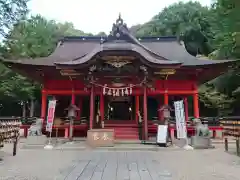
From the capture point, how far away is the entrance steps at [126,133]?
13.3 meters

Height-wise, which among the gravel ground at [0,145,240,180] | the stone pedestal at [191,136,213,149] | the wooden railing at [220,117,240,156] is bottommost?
the gravel ground at [0,145,240,180]

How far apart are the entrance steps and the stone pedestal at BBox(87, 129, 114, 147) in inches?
111

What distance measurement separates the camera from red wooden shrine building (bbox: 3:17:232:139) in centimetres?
1194

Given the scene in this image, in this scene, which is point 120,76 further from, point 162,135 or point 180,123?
point 180,123

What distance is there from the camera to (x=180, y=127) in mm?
10477

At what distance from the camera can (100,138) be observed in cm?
1055

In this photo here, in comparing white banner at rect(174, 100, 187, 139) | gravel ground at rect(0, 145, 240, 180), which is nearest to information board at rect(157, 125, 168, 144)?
white banner at rect(174, 100, 187, 139)

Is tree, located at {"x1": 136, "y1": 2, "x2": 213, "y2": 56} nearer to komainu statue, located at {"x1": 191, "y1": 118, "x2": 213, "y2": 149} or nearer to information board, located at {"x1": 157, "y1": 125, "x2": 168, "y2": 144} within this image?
komainu statue, located at {"x1": 191, "y1": 118, "x2": 213, "y2": 149}

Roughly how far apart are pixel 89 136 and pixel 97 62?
3733mm

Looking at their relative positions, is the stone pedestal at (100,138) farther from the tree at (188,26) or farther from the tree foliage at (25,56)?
the tree at (188,26)

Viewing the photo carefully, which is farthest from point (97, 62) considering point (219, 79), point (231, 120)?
point (219, 79)

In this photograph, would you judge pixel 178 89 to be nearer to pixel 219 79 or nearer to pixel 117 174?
pixel 219 79

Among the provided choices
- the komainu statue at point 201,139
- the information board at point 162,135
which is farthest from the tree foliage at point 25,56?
the komainu statue at point 201,139

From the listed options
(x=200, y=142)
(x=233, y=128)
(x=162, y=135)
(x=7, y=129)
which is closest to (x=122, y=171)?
(x=7, y=129)
